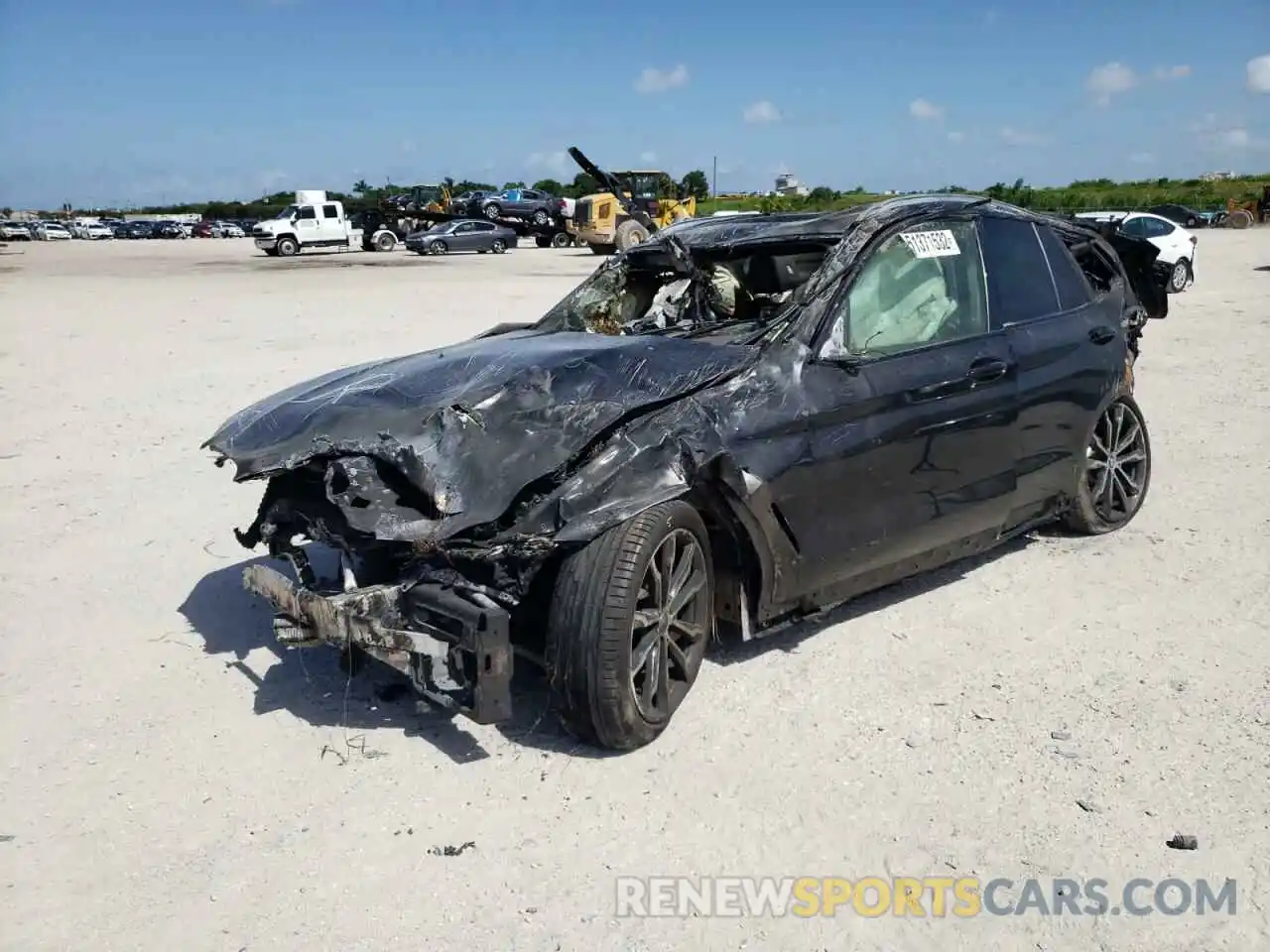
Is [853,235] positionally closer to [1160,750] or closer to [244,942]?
[1160,750]

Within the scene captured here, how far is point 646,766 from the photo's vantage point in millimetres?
3744

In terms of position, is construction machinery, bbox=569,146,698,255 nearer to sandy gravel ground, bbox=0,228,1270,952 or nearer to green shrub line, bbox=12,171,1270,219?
green shrub line, bbox=12,171,1270,219

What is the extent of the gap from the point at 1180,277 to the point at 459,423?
19414mm

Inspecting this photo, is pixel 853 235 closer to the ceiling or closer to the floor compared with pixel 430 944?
closer to the ceiling

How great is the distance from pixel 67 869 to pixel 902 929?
2406 millimetres

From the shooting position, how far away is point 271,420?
420 cm

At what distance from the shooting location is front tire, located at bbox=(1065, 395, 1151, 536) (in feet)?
19.1

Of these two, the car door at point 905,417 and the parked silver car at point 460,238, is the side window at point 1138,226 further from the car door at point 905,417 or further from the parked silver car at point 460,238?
the parked silver car at point 460,238

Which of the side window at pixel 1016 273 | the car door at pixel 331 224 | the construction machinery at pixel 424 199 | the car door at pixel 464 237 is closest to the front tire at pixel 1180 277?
the side window at pixel 1016 273

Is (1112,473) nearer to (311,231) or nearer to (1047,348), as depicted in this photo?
(1047,348)

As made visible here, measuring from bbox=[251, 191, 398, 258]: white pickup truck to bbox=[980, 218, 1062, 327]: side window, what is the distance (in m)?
36.7

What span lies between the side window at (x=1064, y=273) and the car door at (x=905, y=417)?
0.72m

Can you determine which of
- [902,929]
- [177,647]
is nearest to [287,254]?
[177,647]
